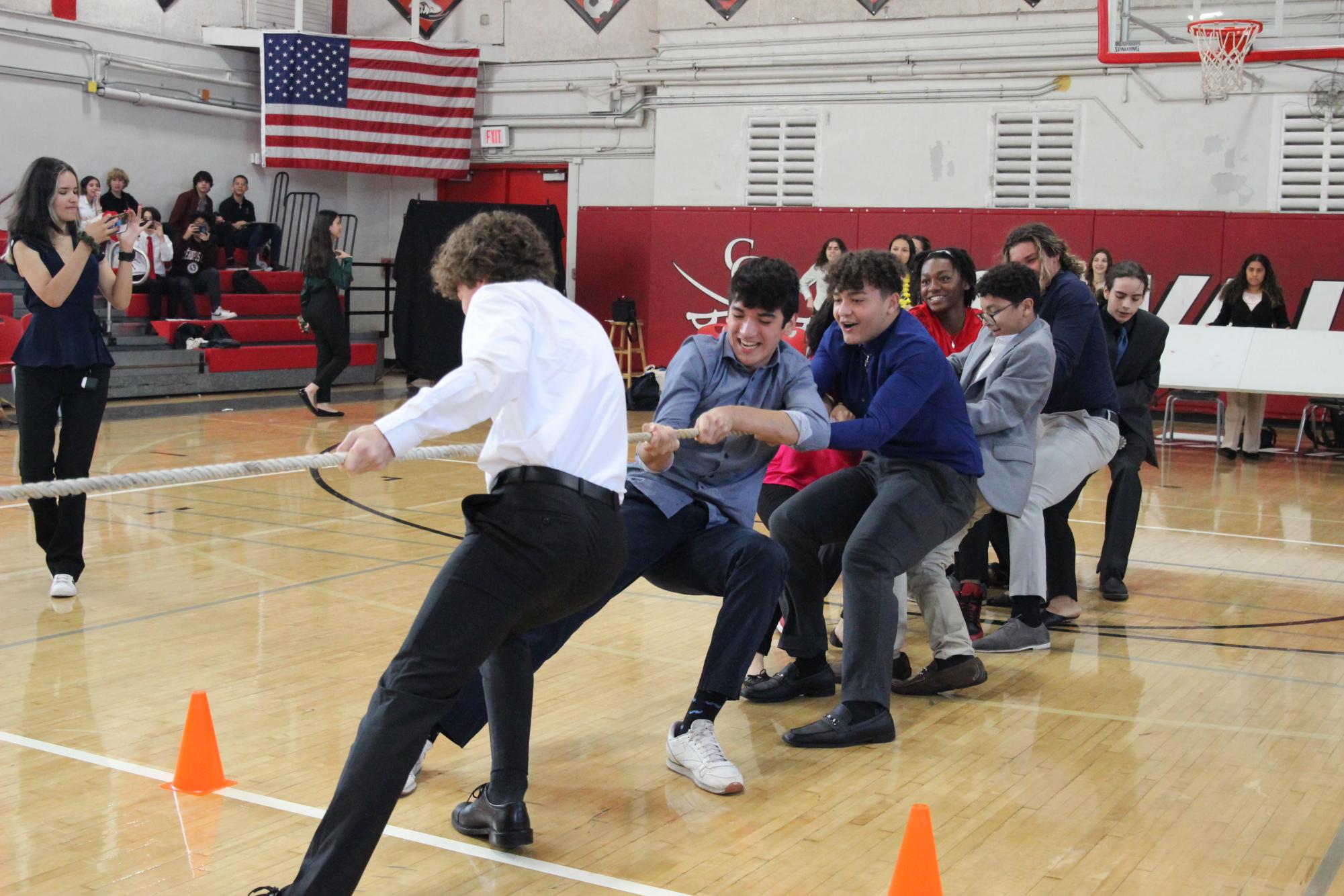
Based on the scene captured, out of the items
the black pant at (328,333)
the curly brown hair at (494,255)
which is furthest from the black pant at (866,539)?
the black pant at (328,333)

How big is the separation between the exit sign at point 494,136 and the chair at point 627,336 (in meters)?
2.90

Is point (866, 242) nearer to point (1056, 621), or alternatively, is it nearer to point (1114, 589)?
point (1114, 589)

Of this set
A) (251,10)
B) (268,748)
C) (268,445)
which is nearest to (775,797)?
(268,748)

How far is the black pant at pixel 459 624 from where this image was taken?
2.64 meters

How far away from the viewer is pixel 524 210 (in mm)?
15750

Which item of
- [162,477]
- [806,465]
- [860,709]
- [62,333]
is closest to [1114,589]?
[806,465]

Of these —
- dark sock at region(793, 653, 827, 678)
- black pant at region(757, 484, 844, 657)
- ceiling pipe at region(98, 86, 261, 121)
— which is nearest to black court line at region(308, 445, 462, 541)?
black pant at region(757, 484, 844, 657)

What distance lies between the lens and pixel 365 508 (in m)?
8.12

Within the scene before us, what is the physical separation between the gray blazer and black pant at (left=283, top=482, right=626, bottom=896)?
2.38 m

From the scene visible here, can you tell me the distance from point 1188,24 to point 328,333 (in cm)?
843

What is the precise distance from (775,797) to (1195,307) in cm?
1114

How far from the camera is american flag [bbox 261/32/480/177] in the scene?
16.2m

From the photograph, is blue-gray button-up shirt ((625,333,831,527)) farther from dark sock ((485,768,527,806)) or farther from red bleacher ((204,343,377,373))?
red bleacher ((204,343,377,373))

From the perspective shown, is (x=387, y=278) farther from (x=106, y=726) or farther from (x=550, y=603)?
(x=550, y=603)
